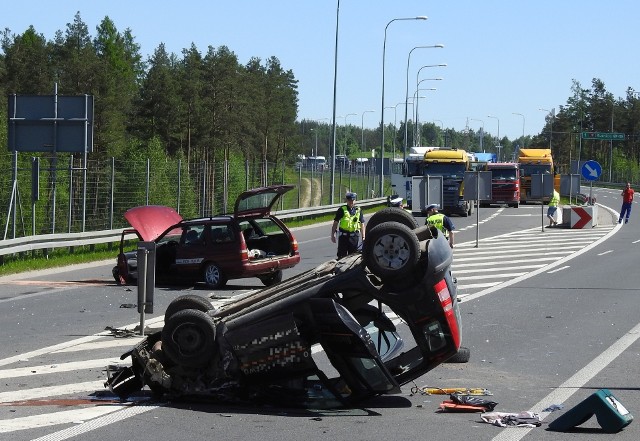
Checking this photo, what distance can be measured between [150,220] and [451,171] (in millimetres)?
34818

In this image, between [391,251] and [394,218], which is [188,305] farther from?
[394,218]

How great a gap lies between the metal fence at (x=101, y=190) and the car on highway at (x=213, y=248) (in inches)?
252

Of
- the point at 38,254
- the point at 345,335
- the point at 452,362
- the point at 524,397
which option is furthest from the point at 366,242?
the point at 38,254

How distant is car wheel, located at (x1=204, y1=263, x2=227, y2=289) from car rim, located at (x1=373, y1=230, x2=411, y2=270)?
11.2 metres

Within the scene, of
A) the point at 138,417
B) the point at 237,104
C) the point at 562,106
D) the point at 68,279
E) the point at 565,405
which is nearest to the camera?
the point at 138,417

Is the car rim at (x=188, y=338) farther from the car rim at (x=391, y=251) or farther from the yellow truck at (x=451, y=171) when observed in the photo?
the yellow truck at (x=451, y=171)

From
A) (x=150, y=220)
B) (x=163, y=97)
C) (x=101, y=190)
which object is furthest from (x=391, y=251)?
(x=163, y=97)

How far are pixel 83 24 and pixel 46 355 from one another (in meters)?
94.0

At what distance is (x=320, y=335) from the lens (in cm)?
999

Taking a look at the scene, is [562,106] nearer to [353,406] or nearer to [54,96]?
[54,96]

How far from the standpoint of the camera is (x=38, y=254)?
1138 inches

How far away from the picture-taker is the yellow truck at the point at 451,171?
178 feet

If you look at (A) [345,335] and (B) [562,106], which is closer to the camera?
(A) [345,335]

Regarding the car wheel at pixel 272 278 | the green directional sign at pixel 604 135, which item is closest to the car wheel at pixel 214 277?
the car wheel at pixel 272 278
